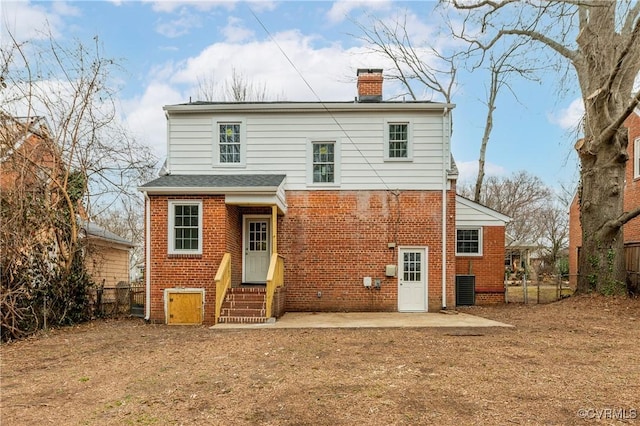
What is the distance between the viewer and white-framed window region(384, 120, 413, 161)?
1345 centimetres

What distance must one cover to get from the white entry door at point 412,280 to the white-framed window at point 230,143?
5.79 m

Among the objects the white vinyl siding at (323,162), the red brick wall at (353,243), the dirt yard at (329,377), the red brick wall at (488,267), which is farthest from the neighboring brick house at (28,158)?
the red brick wall at (488,267)

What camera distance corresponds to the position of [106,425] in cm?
452

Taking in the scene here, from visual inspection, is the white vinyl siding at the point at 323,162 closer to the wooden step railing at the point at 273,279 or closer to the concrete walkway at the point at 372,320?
the wooden step railing at the point at 273,279

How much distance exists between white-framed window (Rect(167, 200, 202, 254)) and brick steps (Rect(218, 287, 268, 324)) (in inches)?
64.1

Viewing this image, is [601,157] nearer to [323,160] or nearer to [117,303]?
[323,160]

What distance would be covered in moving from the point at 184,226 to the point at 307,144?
14.6 ft

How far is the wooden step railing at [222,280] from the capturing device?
10.9 meters

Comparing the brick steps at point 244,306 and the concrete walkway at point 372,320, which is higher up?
the brick steps at point 244,306

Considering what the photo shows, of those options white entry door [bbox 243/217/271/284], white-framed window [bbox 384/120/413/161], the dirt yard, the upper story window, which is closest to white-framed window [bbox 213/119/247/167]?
white entry door [bbox 243/217/271/284]

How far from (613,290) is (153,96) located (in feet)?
52.1

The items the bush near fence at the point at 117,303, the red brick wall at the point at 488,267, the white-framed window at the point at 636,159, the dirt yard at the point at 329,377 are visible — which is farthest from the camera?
the white-framed window at the point at 636,159

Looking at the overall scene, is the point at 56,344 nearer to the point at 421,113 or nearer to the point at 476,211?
the point at 421,113

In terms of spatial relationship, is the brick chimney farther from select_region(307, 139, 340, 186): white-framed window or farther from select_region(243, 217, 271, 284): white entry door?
select_region(243, 217, 271, 284): white entry door
